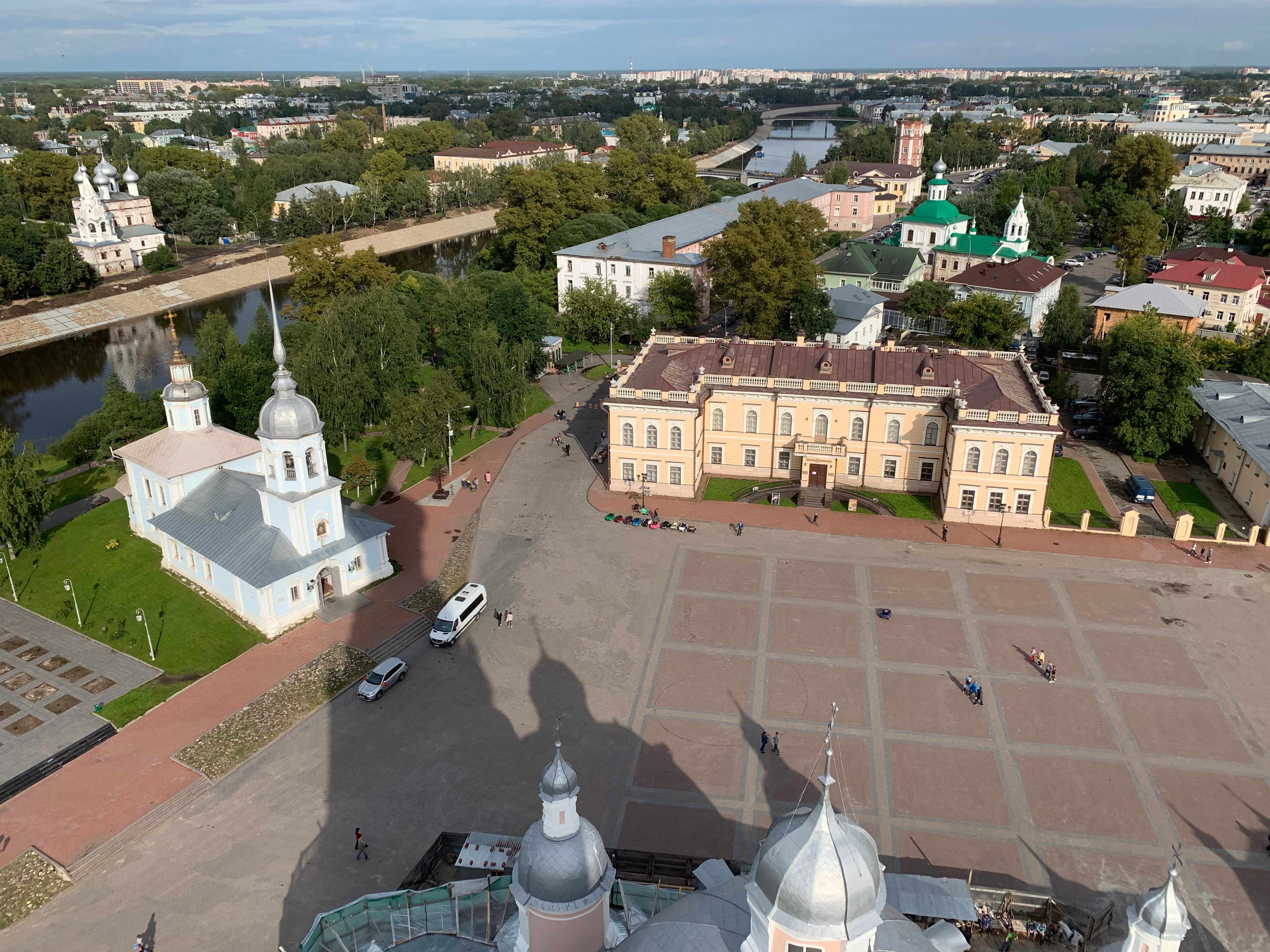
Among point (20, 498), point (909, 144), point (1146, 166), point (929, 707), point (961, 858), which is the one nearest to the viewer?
point (961, 858)

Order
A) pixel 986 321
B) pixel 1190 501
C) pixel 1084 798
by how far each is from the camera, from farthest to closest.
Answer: pixel 986 321, pixel 1190 501, pixel 1084 798

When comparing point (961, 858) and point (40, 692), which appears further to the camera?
point (40, 692)

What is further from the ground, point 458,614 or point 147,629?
point 458,614

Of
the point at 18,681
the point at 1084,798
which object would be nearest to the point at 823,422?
the point at 1084,798

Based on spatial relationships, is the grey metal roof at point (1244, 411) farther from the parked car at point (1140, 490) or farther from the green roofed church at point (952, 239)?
the green roofed church at point (952, 239)

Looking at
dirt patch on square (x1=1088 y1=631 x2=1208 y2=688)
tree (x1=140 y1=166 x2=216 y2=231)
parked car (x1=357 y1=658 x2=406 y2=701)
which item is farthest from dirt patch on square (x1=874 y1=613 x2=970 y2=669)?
tree (x1=140 y1=166 x2=216 y2=231)

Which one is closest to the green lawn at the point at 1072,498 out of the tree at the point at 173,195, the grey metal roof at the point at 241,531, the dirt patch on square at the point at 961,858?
the dirt patch on square at the point at 961,858

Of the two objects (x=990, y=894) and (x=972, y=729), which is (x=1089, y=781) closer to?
(x=972, y=729)

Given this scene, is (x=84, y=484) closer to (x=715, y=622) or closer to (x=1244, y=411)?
(x=715, y=622)

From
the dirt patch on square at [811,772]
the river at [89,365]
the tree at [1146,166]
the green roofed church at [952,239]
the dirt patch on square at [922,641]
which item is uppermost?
the tree at [1146,166]
